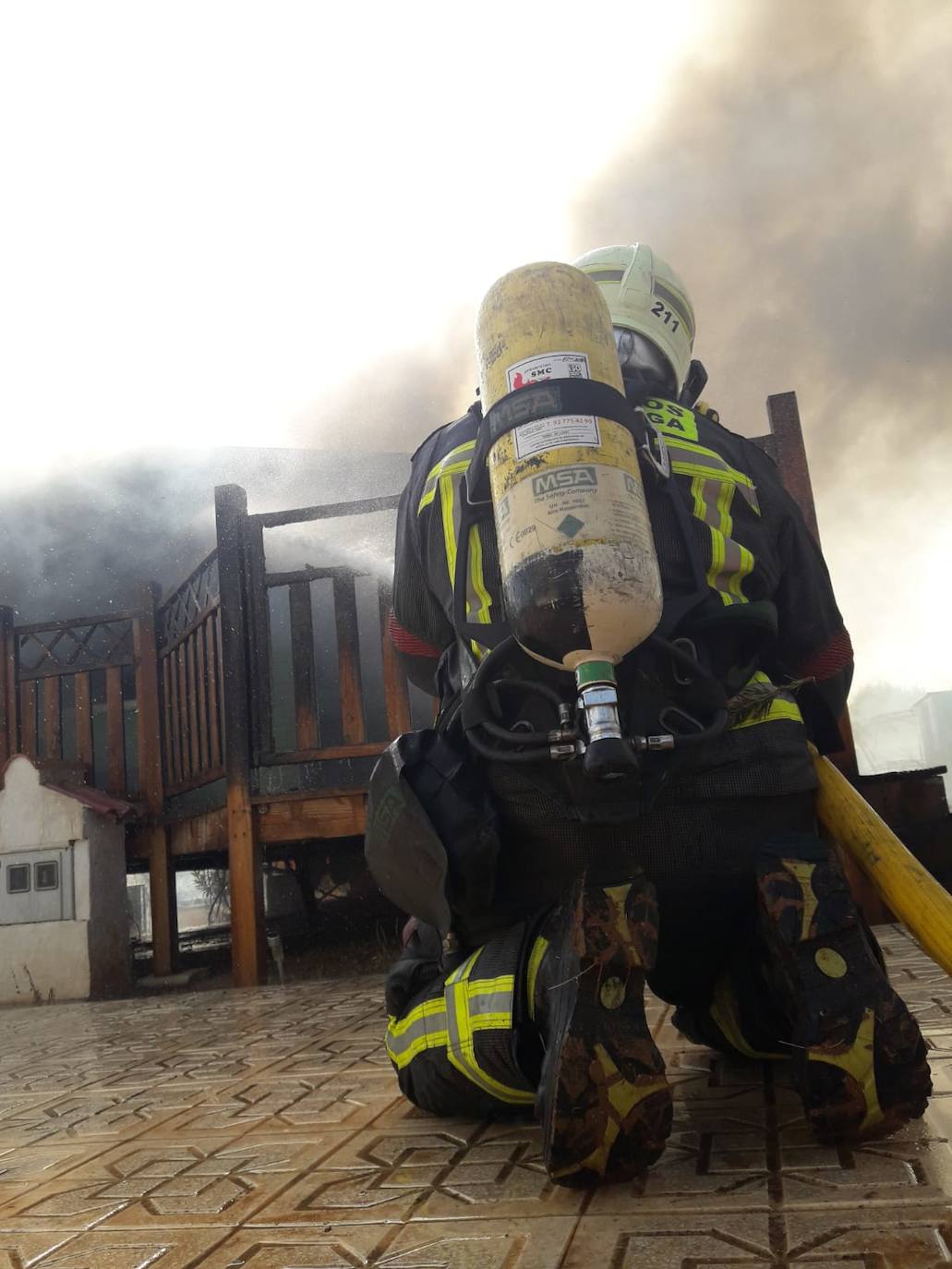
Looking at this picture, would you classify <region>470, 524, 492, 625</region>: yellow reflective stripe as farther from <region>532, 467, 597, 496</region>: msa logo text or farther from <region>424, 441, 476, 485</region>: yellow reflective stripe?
<region>532, 467, 597, 496</region>: msa logo text

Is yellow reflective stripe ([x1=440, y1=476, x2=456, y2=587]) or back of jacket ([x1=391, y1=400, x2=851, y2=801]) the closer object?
back of jacket ([x1=391, y1=400, x2=851, y2=801])

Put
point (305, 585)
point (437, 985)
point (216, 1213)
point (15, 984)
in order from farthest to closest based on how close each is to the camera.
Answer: point (15, 984)
point (305, 585)
point (437, 985)
point (216, 1213)

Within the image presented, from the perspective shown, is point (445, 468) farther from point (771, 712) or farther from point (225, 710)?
point (225, 710)

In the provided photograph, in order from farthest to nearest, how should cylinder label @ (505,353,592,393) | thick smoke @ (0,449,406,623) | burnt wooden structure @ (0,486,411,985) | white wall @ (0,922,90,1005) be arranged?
thick smoke @ (0,449,406,623), white wall @ (0,922,90,1005), burnt wooden structure @ (0,486,411,985), cylinder label @ (505,353,592,393)

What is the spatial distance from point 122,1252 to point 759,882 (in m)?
1.13

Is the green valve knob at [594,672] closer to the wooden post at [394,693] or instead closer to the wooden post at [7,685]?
the wooden post at [394,693]

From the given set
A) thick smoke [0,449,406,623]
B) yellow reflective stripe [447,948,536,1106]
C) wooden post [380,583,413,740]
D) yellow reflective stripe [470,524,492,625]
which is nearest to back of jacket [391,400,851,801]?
yellow reflective stripe [470,524,492,625]

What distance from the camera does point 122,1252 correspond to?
1.46 metres

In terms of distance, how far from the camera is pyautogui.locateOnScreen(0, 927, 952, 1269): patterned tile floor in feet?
4.09

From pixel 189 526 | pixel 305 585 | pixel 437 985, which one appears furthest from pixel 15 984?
pixel 189 526

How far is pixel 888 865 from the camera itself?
5.50 ft

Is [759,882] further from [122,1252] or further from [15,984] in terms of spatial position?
[15,984]

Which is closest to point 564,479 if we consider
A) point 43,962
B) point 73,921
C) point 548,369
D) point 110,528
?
point 548,369

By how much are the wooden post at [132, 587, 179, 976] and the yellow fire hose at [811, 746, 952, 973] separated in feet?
16.8
